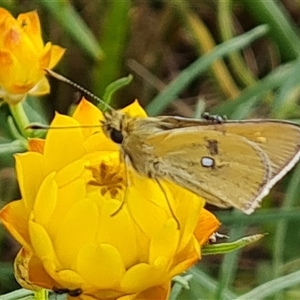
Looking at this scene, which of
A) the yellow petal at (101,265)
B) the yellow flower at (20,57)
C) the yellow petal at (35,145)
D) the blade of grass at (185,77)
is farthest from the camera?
the blade of grass at (185,77)

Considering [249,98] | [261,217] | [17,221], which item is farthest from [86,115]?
[249,98]

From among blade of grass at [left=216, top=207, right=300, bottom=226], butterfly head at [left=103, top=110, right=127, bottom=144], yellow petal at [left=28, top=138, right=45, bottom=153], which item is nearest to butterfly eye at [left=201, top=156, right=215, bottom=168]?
butterfly head at [left=103, top=110, right=127, bottom=144]

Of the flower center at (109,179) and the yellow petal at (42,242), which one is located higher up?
the flower center at (109,179)

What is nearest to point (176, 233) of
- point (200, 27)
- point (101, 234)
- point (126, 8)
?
point (101, 234)

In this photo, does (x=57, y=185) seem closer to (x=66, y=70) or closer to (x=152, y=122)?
(x=152, y=122)

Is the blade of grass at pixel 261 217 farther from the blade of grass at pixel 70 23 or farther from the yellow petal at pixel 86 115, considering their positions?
the yellow petal at pixel 86 115

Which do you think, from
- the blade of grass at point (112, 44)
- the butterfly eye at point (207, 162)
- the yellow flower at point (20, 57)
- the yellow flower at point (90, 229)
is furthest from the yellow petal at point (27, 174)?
the blade of grass at point (112, 44)

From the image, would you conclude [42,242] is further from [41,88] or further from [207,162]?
[41,88]
